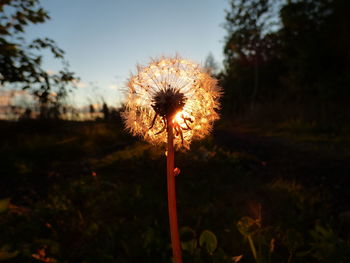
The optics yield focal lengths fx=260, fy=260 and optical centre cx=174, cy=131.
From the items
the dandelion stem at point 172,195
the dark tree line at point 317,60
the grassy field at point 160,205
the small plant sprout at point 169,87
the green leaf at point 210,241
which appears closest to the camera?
the dandelion stem at point 172,195

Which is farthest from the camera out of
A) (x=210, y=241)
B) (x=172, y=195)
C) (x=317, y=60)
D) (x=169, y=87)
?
(x=317, y=60)

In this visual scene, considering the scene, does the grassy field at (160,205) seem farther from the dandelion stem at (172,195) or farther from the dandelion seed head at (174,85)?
the dandelion stem at (172,195)

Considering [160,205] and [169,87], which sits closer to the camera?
[169,87]

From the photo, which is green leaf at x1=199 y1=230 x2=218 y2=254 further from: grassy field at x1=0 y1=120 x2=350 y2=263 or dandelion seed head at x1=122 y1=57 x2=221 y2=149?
dandelion seed head at x1=122 y1=57 x2=221 y2=149

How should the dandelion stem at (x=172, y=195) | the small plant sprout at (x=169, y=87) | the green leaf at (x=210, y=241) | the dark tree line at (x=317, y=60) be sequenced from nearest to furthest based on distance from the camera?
the dandelion stem at (x=172, y=195) < the small plant sprout at (x=169, y=87) < the green leaf at (x=210, y=241) < the dark tree line at (x=317, y=60)

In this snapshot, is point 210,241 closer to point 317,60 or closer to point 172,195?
point 172,195

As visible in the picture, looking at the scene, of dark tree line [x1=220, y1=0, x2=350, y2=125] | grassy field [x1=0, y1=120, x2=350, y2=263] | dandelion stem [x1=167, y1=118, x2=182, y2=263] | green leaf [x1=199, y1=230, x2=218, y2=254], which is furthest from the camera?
dark tree line [x1=220, y1=0, x2=350, y2=125]

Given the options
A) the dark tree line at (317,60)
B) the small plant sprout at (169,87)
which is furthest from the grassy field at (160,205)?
the dark tree line at (317,60)

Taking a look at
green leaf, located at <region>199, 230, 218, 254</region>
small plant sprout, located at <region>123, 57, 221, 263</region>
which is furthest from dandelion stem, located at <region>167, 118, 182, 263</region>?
green leaf, located at <region>199, 230, 218, 254</region>

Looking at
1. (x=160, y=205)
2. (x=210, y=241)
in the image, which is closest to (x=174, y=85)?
(x=210, y=241)
